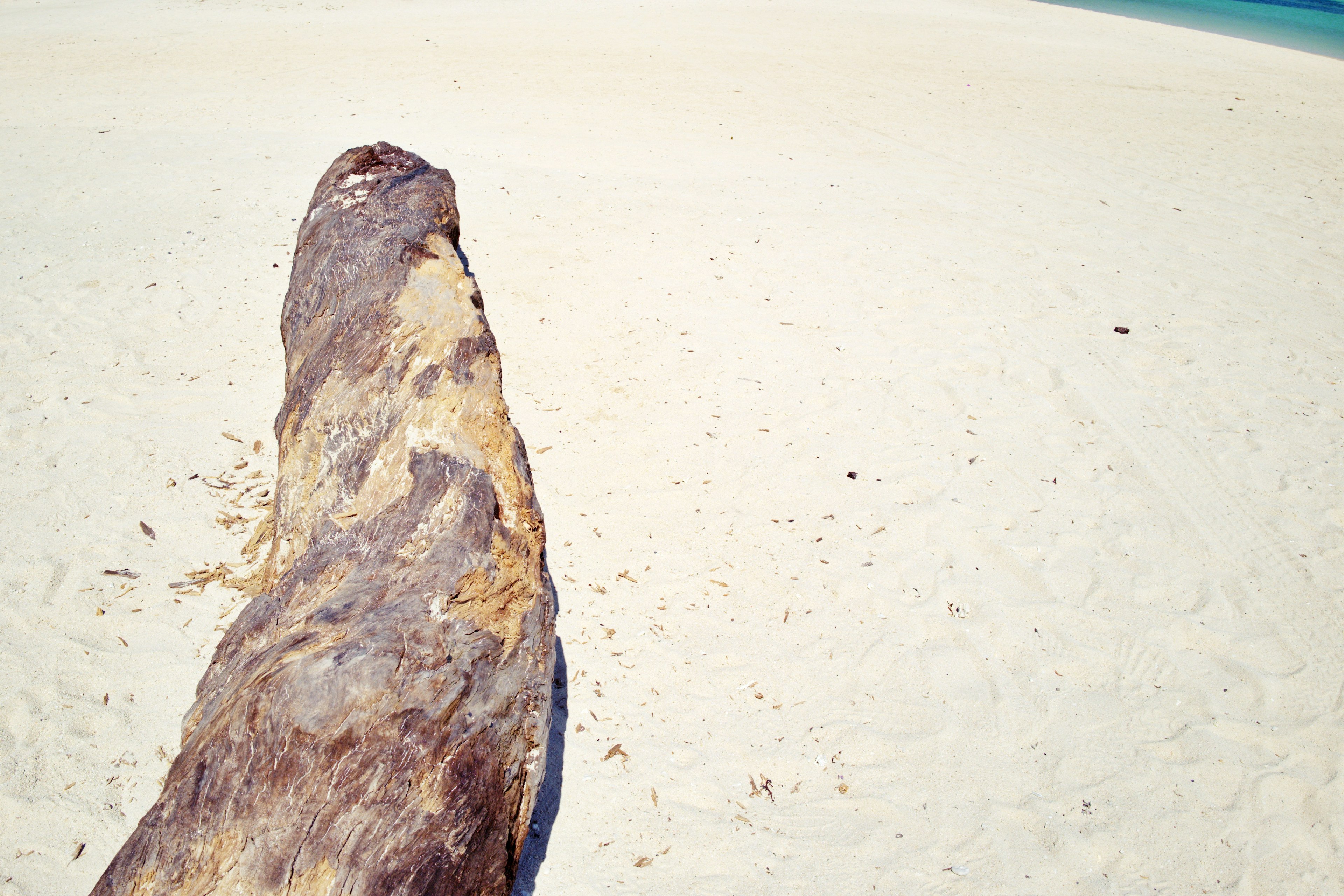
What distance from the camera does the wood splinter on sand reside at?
5.49 ft

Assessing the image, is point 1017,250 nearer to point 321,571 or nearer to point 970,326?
point 970,326

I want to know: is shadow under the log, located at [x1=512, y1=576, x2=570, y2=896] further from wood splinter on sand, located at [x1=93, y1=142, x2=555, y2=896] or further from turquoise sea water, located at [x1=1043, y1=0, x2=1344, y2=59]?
turquoise sea water, located at [x1=1043, y1=0, x2=1344, y2=59]

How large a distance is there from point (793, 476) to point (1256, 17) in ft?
133

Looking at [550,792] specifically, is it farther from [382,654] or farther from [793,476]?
[793,476]

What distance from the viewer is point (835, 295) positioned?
5.91 meters

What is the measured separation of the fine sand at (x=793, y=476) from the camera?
8.74 feet

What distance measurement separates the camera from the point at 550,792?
2.64m

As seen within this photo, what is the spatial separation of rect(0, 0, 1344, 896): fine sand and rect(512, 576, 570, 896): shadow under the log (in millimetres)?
14

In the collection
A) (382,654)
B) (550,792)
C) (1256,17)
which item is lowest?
(550,792)

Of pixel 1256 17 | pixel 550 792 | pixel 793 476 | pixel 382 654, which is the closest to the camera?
pixel 382 654

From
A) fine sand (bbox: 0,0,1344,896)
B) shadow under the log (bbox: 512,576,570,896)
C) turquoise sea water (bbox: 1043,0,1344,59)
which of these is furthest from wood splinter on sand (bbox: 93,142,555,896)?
turquoise sea water (bbox: 1043,0,1344,59)

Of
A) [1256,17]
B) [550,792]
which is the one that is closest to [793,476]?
[550,792]

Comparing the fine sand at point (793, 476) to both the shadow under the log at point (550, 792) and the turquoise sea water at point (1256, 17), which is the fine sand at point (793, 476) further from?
the turquoise sea water at point (1256, 17)

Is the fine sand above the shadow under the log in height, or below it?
above
